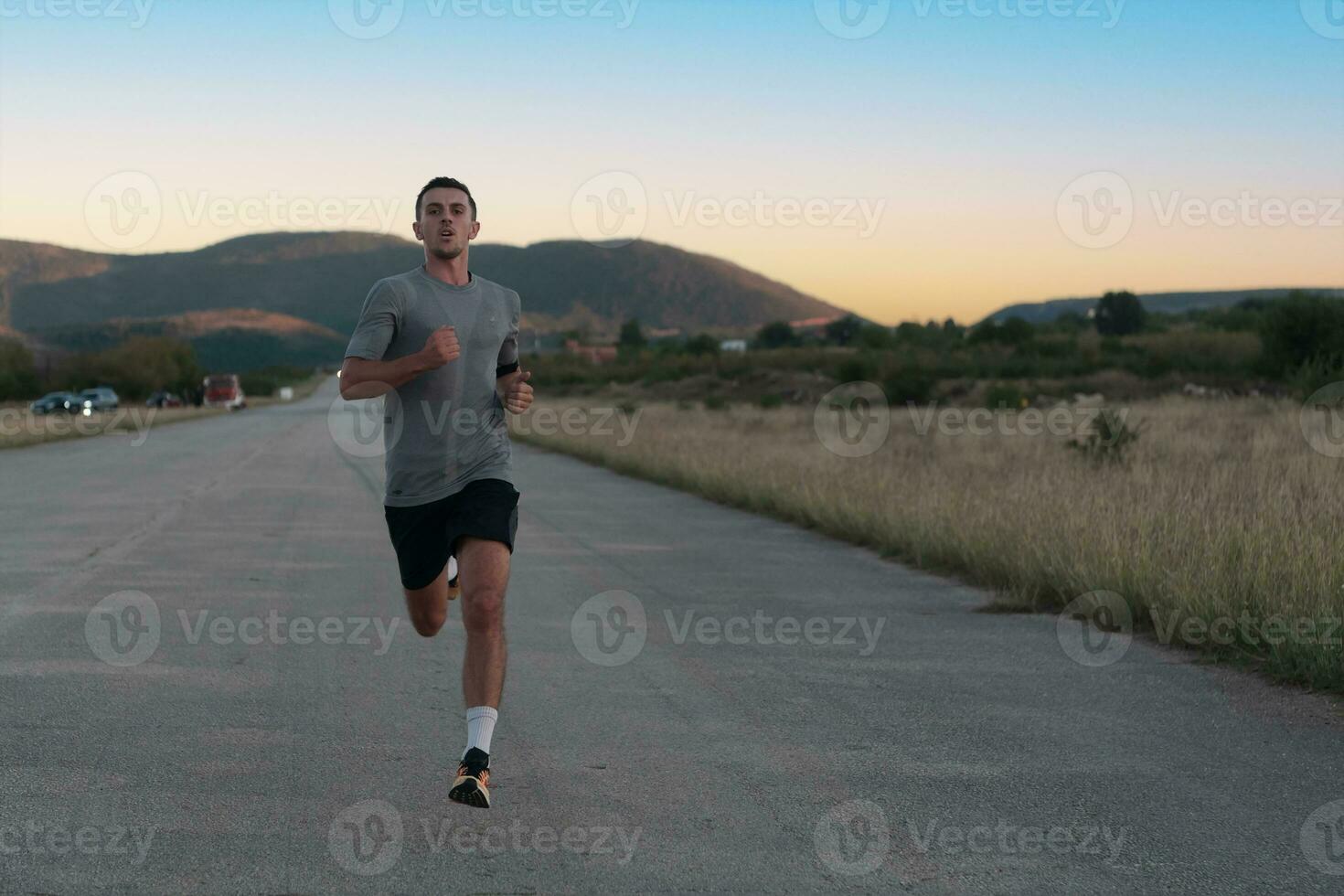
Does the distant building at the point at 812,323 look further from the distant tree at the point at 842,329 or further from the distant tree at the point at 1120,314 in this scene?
the distant tree at the point at 1120,314

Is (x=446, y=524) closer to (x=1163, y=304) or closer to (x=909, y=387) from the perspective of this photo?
(x=909, y=387)

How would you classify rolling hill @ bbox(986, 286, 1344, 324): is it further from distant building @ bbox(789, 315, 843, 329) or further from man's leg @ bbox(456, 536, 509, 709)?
man's leg @ bbox(456, 536, 509, 709)

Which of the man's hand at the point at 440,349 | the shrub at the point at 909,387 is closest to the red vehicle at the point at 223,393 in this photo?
the shrub at the point at 909,387

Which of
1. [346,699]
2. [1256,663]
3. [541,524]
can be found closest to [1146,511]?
[1256,663]

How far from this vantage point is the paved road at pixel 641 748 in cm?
440

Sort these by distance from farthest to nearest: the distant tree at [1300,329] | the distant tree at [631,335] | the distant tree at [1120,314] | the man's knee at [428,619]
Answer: the distant tree at [631,335], the distant tree at [1120,314], the distant tree at [1300,329], the man's knee at [428,619]

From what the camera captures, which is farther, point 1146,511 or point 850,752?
point 1146,511

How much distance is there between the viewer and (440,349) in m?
5.13

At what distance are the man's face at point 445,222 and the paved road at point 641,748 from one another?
1987 millimetres

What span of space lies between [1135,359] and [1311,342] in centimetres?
2491

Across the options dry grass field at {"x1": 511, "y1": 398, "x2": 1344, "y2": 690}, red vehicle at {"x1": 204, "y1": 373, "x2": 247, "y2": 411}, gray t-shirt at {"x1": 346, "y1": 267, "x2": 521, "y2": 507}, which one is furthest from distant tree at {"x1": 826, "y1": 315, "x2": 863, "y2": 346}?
gray t-shirt at {"x1": 346, "y1": 267, "x2": 521, "y2": 507}

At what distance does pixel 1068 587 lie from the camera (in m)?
9.84

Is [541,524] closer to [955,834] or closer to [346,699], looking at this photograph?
[346,699]

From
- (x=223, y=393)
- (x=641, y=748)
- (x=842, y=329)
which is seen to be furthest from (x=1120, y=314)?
(x=641, y=748)
